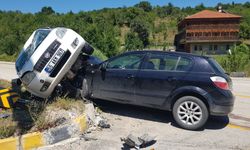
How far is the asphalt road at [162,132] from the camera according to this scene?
5.92m

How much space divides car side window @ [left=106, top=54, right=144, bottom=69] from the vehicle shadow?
1.15 meters

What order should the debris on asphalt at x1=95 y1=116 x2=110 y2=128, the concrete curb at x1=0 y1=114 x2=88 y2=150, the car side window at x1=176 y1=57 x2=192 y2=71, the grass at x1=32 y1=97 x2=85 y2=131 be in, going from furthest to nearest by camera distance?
1. the car side window at x1=176 y1=57 x2=192 y2=71
2. the debris on asphalt at x1=95 y1=116 x2=110 y2=128
3. the grass at x1=32 y1=97 x2=85 y2=131
4. the concrete curb at x1=0 y1=114 x2=88 y2=150

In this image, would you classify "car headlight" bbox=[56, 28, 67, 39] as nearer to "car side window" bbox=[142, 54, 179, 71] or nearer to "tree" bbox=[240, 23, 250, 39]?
"car side window" bbox=[142, 54, 179, 71]

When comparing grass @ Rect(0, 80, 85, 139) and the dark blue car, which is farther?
the dark blue car

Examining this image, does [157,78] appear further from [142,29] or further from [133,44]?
[142,29]

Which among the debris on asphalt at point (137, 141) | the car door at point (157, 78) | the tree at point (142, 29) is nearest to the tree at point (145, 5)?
the tree at point (142, 29)

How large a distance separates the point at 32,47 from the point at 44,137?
2.58m

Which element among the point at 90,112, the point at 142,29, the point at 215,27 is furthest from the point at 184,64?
the point at 142,29

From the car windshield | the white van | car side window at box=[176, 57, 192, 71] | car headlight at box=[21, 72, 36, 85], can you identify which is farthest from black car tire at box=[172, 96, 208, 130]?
the car windshield

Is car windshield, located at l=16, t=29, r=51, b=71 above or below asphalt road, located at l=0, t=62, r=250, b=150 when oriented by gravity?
above

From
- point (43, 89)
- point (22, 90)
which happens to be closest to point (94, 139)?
point (43, 89)

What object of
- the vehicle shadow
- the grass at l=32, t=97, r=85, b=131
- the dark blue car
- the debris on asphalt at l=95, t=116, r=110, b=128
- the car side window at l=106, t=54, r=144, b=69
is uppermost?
the car side window at l=106, t=54, r=144, b=69

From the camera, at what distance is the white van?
283 inches

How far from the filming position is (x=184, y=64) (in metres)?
7.06
